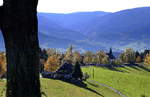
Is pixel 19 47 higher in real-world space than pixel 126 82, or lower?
higher

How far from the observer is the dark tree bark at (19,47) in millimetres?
9148

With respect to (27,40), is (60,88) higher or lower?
lower

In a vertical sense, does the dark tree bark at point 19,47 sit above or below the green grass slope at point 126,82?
above

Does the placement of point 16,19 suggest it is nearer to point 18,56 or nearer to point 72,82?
point 18,56

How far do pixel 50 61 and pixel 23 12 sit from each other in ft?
391

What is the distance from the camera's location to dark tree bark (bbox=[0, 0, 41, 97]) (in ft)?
30.0

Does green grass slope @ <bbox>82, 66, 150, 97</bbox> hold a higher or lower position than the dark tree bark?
lower

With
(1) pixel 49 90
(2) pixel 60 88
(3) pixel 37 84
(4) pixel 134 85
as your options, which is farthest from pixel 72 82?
(3) pixel 37 84

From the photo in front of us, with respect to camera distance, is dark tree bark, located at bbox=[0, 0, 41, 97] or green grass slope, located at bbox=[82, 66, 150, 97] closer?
dark tree bark, located at bbox=[0, 0, 41, 97]

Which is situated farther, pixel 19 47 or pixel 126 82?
pixel 126 82

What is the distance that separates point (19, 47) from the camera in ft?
30.2

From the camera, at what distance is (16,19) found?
9133 mm

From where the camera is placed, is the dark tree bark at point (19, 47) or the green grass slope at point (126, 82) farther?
the green grass slope at point (126, 82)

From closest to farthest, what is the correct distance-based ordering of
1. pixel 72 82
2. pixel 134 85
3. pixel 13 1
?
pixel 13 1 → pixel 72 82 → pixel 134 85
